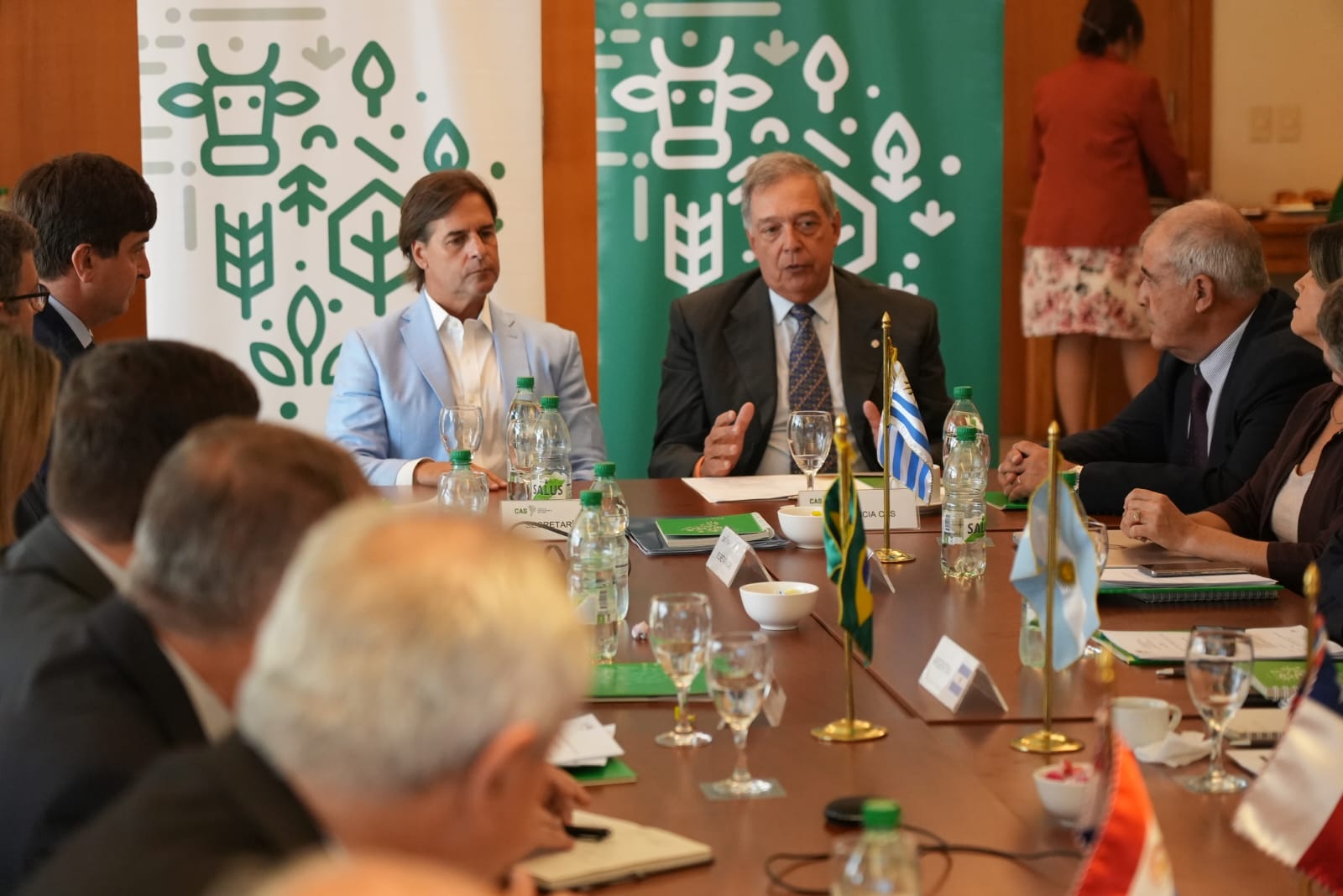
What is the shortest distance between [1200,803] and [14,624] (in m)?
1.25

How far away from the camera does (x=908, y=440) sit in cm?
308

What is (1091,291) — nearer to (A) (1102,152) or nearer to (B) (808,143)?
(A) (1102,152)

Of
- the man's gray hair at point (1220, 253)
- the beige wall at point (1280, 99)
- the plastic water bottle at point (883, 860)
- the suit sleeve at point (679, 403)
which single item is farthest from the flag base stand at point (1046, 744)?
the beige wall at point (1280, 99)

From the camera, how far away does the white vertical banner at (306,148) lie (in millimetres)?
5441

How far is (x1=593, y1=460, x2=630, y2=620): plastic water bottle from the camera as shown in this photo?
8.00 feet

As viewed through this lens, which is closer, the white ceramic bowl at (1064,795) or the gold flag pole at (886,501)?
the white ceramic bowl at (1064,795)

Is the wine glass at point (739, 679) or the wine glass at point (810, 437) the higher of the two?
the wine glass at point (810, 437)

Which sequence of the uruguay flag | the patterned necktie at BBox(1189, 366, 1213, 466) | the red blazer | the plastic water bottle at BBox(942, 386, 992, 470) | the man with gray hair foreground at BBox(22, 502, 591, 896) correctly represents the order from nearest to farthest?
the man with gray hair foreground at BBox(22, 502, 591, 896)
the uruguay flag
the plastic water bottle at BBox(942, 386, 992, 470)
the patterned necktie at BBox(1189, 366, 1213, 466)
the red blazer

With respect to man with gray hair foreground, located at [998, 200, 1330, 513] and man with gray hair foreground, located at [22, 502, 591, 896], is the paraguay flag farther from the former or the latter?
man with gray hair foreground, located at [998, 200, 1330, 513]

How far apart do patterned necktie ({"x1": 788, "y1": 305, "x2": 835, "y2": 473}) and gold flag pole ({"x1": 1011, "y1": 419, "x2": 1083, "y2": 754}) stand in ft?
7.52

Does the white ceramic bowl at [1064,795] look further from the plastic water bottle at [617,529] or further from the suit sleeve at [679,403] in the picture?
the suit sleeve at [679,403]

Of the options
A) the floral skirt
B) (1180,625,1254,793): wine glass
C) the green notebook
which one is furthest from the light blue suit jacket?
the floral skirt

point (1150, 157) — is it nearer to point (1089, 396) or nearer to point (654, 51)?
point (1089, 396)

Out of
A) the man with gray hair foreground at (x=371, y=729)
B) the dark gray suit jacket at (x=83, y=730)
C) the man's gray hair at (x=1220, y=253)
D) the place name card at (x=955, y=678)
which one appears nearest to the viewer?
the man with gray hair foreground at (x=371, y=729)
